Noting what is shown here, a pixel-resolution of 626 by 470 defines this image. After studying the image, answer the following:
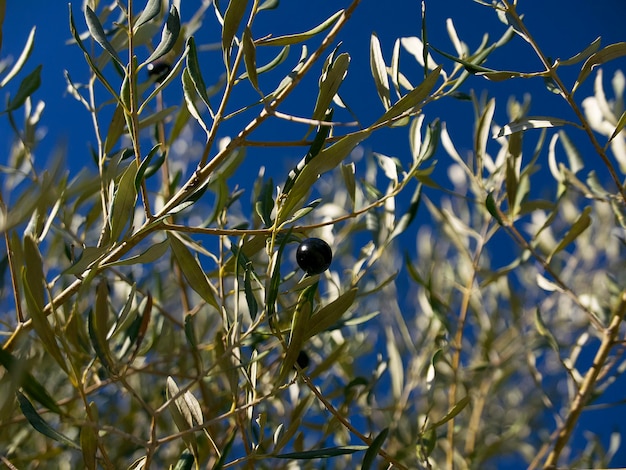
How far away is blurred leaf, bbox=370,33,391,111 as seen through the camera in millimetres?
638

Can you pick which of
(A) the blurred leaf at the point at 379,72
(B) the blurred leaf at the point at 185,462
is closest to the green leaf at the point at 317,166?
(A) the blurred leaf at the point at 379,72

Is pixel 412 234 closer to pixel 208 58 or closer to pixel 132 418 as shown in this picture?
pixel 208 58

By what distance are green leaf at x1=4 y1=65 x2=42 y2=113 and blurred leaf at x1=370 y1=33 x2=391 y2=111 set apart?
372mm

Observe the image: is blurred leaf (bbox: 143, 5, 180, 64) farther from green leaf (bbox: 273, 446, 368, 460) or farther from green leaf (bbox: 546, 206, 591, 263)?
Result: green leaf (bbox: 546, 206, 591, 263)

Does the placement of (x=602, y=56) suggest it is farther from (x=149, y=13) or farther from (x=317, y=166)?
(x=149, y=13)

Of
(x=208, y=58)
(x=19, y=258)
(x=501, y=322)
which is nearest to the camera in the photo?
(x=19, y=258)

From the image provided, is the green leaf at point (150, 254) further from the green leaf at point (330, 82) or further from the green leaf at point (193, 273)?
the green leaf at point (330, 82)

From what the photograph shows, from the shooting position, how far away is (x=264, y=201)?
605 mm

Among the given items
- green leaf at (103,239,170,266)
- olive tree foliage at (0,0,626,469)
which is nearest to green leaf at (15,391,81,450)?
olive tree foliage at (0,0,626,469)

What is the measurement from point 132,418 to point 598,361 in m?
0.63

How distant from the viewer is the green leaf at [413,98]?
56 centimetres

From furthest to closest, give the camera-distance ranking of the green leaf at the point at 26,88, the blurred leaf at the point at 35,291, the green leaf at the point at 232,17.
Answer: the green leaf at the point at 26,88
the green leaf at the point at 232,17
the blurred leaf at the point at 35,291

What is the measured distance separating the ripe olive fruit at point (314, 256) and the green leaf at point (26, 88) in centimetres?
35

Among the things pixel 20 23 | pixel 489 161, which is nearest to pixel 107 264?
pixel 489 161
